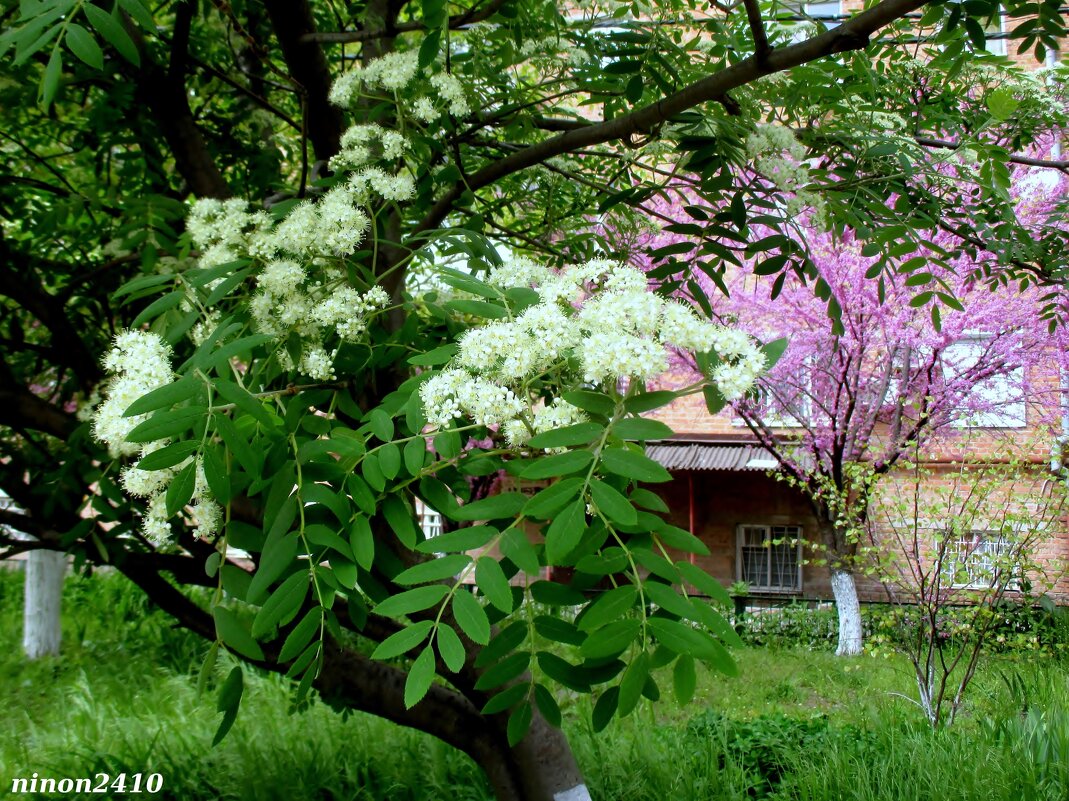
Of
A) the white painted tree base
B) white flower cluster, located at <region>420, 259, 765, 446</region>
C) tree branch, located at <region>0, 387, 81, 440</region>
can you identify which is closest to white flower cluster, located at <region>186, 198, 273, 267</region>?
white flower cluster, located at <region>420, 259, 765, 446</region>

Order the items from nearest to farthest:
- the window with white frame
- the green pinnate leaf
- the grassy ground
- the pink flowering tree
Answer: the green pinnate leaf → the grassy ground → the pink flowering tree → the window with white frame

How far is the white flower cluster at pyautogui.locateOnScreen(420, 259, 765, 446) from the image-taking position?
1166 millimetres

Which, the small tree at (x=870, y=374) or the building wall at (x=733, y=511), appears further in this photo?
the building wall at (x=733, y=511)

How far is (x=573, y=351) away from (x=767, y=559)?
31.6ft

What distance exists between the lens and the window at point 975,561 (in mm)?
5020

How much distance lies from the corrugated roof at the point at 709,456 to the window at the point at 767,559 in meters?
0.96

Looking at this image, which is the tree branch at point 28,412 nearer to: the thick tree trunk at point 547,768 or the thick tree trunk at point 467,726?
the thick tree trunk at point 467,726

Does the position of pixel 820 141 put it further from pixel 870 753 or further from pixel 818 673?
pixel 818 673

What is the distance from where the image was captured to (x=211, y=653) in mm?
1419

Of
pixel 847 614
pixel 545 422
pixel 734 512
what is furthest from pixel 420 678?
pixel 734 512

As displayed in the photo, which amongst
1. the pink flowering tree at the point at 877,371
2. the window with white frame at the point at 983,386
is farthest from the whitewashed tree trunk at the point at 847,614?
the window with white frame at the point at 983,386

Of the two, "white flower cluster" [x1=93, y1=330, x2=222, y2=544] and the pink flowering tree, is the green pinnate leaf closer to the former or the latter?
"white flower cluster" [x1=93, y1=330, x2=222, y2=544]

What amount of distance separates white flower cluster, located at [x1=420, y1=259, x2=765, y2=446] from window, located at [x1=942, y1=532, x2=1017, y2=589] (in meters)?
4.43

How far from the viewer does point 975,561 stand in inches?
213
